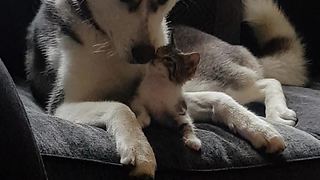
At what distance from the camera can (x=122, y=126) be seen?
1346 mm

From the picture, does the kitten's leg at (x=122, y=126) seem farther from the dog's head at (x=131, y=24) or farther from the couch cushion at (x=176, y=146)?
the dog's head at (x=131, y=24)

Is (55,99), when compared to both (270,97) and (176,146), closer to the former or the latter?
(176,146)

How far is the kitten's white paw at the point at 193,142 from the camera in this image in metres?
1.35

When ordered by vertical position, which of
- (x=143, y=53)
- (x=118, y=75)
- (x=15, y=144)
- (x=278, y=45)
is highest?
(x=15, y=144)

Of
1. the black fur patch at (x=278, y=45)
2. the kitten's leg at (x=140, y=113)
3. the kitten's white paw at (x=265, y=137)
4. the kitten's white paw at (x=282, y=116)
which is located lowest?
the black fur patch at (x=278, y=45)

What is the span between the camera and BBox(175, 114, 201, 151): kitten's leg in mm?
1354

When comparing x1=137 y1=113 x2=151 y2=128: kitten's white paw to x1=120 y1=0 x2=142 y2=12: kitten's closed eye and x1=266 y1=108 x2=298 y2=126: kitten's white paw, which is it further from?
x1=266 y1=108 x2=298 y2=126: kitten's white paw

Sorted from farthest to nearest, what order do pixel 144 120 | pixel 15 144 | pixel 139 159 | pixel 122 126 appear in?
pixel 144 120 < pixel 122 126 < pixel 139 159 < pixel 15 144

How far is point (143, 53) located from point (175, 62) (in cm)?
9

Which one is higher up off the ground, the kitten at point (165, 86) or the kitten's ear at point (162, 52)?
the kitten's ear at point (162, 52)

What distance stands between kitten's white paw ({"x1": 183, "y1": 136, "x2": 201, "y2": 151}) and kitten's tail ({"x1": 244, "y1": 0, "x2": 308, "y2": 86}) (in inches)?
34.3

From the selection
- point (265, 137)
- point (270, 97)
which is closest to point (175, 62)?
point (265, 137)

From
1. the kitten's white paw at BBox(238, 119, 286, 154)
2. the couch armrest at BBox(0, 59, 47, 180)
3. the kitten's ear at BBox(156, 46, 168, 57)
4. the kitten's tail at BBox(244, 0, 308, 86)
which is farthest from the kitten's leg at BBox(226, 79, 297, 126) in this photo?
the couch armrest at BBox(0, 59, 47, 180)

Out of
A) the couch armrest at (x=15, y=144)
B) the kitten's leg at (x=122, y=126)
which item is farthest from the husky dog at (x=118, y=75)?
the couch armrest at (x=15, y=144)
